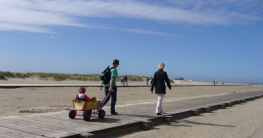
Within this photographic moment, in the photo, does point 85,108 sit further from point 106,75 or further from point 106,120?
point 106,75

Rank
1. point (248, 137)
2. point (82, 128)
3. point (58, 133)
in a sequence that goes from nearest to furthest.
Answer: point (58, 133) → point (82, 128) → point (248, 137)

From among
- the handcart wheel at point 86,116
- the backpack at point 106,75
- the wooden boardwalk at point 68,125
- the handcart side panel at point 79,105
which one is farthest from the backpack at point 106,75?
the handcart wheel at point 86,116

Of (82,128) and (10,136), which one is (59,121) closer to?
(82,128)

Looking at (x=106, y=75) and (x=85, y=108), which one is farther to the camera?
(x=106, y=75)

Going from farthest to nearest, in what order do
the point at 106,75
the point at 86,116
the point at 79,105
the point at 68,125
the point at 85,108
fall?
1. the point at 106,75
2. the point at 79,105
3. the point at 85,108
4. the point at 86,116
5. the point at 68,125

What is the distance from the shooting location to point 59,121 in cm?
827

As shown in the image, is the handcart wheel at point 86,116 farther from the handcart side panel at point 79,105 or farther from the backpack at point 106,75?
the backpack at point 106,75

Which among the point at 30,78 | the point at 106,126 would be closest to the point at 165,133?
the point at 106,126

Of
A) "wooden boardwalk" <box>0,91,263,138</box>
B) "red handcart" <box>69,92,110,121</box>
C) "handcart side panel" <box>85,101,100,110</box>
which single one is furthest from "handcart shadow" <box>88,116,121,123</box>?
"handcart side panel" <box>85,101,100,110</box>

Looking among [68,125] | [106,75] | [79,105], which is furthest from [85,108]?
[106,75]

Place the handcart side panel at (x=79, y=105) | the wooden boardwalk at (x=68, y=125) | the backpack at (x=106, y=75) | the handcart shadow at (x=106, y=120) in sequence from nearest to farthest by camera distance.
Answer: the wooden boardwalk at (x=68, y=125)
the handcart side panel at (x=79, y=105)
the handcart shadow at (x=106, y=120)
the backpack at (x=106, y=75)

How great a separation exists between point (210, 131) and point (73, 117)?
153 inches

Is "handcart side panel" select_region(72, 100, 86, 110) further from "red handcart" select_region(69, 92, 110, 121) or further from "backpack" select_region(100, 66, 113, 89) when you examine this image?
"backpack" select_region(100, 66, 113, 89)

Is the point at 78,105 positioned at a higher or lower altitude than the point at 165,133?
higher
